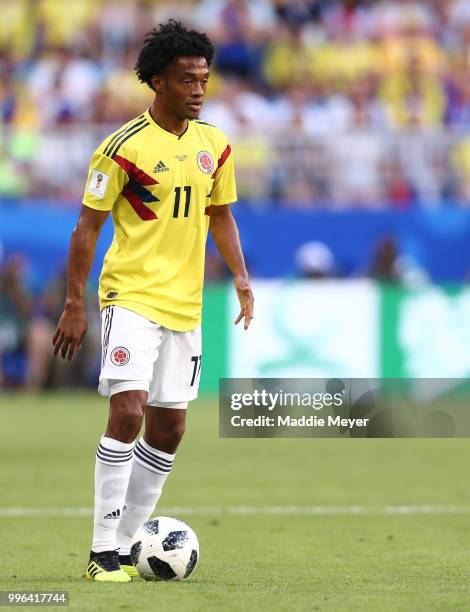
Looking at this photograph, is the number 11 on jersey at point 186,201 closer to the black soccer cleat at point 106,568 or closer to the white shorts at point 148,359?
the white shorts at point 148,359

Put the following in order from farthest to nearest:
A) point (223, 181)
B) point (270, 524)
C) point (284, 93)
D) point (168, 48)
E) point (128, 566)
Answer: point (284, 93)
point (270, 524)
point (223, 181)
point (128, 566)
point (168, 48)

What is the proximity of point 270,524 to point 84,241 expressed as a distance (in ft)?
9.74

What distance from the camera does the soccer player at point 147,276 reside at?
20.1 feet

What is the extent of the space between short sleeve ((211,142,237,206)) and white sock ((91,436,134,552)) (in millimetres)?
1261

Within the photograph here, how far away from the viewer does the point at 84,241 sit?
6168 millimetres

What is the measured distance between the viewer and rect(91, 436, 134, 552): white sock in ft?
20.0

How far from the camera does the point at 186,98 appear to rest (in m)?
6.28

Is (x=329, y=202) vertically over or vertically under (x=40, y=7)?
under

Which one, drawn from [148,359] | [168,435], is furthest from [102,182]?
[168,435]

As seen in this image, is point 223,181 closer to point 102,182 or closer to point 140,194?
point 140,194

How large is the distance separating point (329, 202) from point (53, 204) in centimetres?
360

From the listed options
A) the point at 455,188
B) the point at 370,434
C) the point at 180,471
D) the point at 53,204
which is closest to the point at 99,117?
the point at 53,204

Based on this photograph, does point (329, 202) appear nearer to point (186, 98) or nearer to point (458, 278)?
point (458, 278)

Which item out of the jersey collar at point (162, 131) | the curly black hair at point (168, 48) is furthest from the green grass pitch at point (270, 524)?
the curly black hair at point (168, 48)
